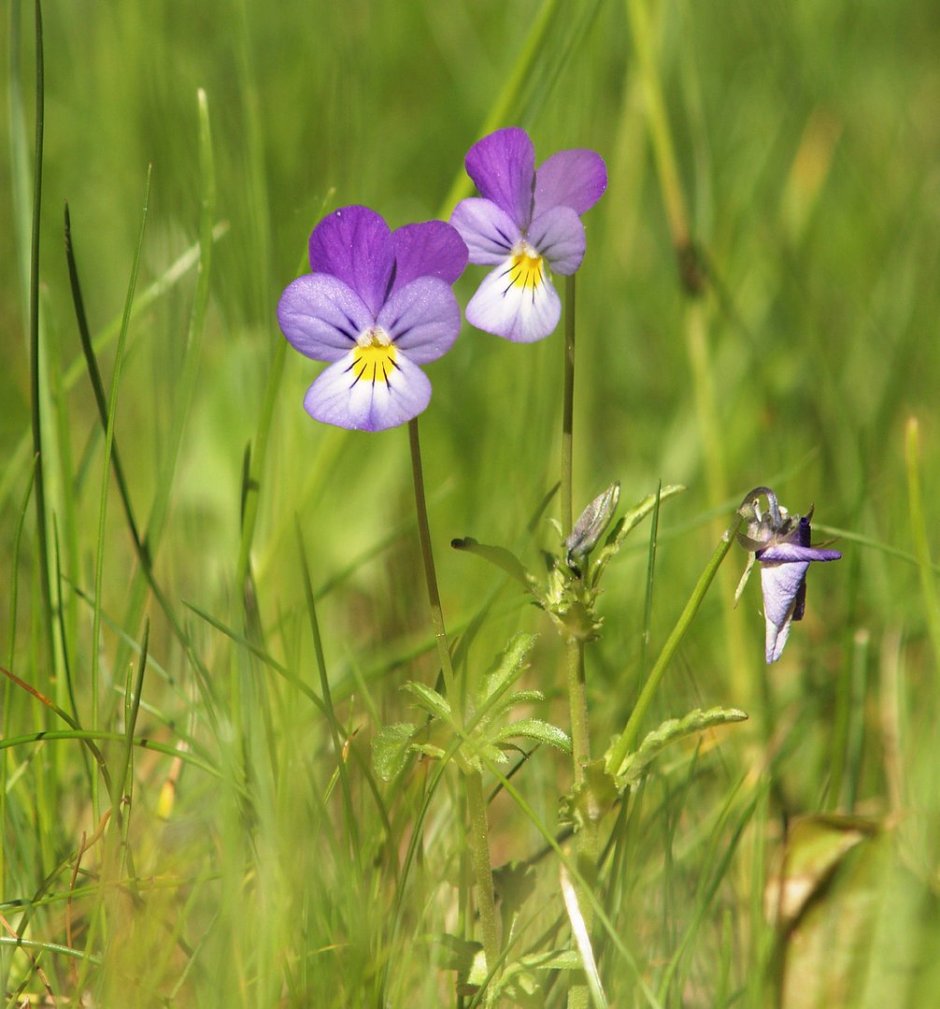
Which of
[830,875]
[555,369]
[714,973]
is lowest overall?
[714,973]

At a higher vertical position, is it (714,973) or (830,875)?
(830,875)

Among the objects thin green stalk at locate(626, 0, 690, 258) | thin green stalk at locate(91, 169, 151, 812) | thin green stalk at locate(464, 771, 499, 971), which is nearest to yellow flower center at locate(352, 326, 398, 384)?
thin green stalk at locate(91, 169, 151, 812)

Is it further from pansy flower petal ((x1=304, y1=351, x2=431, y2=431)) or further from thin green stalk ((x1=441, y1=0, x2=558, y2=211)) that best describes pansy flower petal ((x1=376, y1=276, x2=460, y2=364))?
thin green stalk ((x1=441, y1=0, x2=558, y2=211))

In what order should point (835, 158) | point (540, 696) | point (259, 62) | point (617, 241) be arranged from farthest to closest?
1. point (259, 62)
2. point (835, 158)
3. point (617, 241)
4. point (540, 696)

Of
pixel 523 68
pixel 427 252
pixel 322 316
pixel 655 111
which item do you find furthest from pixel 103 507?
pixel 655 111

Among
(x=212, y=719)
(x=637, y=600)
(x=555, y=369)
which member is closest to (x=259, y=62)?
(x=555, y=369)

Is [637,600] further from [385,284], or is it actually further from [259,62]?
[259,62]
